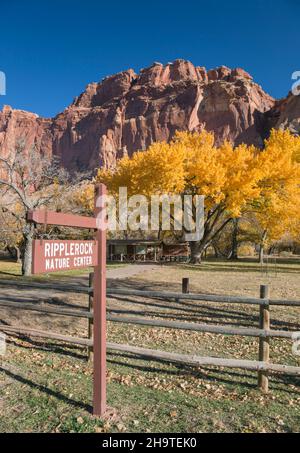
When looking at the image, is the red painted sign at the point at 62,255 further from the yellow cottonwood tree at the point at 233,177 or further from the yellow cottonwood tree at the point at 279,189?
the yellow cottonwood tree at the point at 279,189

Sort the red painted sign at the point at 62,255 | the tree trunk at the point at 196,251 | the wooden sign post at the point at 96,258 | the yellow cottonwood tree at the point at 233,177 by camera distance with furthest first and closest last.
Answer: the tree trunk at the point at 196,251 < the yellow cottonwood tree at the point at 233,177 < the wooden sign post at the point at 96,258 < the red painted sign at the point at 62,255

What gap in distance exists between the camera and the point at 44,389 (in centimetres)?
559

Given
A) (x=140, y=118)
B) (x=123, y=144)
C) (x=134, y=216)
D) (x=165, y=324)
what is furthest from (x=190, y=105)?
(x=165, y=324)

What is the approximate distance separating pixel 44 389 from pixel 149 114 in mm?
138625

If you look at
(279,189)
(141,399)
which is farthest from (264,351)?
(279,189)

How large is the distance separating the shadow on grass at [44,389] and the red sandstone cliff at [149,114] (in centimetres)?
10818

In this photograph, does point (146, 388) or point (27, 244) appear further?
point (27, 244)

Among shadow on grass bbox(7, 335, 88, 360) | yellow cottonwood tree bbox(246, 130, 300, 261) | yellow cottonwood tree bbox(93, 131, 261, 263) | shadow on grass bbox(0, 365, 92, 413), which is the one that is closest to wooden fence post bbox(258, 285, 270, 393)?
shadow on grass bbox(0, 365, 92, 413)

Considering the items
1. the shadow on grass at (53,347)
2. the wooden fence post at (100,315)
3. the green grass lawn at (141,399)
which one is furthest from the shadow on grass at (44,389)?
the shadow on grass at (53,347)

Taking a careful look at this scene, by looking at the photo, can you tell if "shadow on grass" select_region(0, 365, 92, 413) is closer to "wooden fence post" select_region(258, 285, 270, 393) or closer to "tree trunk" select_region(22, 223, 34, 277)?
"wooden fence post" select_region(258, 285, 270, 393)

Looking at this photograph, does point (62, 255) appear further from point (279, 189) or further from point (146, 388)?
point (279, 189)

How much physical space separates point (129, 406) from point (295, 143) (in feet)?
91.4

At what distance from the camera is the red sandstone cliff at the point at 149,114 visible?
122m
